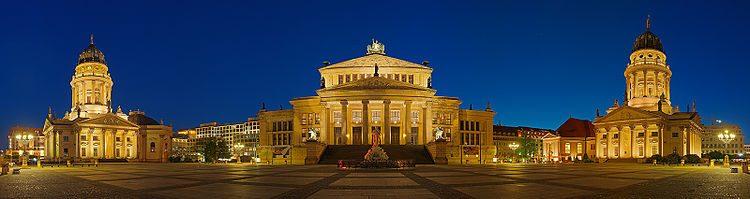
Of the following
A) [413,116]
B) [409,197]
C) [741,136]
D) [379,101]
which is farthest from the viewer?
[741,136]

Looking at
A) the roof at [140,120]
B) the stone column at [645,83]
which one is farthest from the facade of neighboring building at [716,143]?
the roof at [140,120]

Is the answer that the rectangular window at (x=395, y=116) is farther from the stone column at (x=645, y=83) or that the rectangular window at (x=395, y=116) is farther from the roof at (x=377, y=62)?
the stone column at (x=645, y=83)

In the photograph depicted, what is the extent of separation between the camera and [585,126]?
113m

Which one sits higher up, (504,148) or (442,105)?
(442,105)

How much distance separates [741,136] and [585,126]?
123 meters

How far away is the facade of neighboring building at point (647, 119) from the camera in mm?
85250

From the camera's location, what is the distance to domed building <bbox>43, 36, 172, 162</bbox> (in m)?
101

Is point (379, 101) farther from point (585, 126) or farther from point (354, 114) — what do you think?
point (585, 126)

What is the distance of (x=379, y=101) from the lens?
253 feet

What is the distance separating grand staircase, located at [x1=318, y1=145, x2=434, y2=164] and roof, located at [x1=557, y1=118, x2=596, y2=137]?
177ft

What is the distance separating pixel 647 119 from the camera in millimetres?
86625

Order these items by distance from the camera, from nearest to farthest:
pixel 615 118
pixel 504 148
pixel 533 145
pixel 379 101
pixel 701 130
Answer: pixel 379 101 < pixel 615 118 < pixel 701 130 < pixel 533 145 < pixel 504 148

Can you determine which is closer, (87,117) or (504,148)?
(87,117)

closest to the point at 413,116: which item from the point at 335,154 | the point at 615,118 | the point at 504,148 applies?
the point at 335,154
